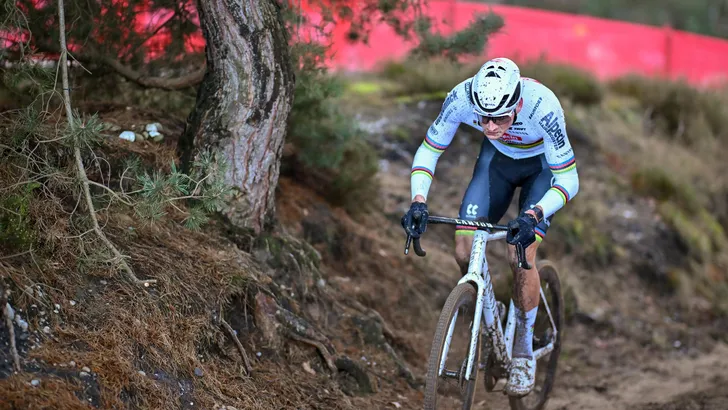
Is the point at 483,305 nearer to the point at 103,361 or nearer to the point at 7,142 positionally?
the point at 103,361

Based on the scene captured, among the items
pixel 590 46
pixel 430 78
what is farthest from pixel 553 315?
pixel 590 46

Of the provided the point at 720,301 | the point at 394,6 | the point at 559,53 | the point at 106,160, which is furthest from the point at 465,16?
the point at 106,160

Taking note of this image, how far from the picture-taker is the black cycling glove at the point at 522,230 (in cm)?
421

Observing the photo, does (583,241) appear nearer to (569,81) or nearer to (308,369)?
(569,81)

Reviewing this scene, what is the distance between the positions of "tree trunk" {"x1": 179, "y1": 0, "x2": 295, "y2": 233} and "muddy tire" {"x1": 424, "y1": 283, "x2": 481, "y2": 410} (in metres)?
1.67

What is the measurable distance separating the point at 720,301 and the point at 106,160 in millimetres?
7704

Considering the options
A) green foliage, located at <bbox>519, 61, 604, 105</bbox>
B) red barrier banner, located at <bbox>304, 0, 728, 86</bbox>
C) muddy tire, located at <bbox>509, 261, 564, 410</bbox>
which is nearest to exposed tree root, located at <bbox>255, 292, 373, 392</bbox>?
muddy tire, located at <bbox>509, 261, 564, 410</bbox>

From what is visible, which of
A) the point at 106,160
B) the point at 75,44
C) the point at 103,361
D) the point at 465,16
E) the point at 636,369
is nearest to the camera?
the point at 103,361

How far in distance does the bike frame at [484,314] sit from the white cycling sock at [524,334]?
0.12 feet

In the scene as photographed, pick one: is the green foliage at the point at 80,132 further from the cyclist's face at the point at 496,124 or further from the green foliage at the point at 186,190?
the cyclist's face at the point at 496,124

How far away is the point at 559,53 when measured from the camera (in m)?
15.4

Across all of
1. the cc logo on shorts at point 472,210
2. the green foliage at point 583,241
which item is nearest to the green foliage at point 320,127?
the cc logo on shorts at point 472,210

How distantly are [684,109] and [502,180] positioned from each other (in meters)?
9.80

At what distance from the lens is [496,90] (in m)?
4.28
